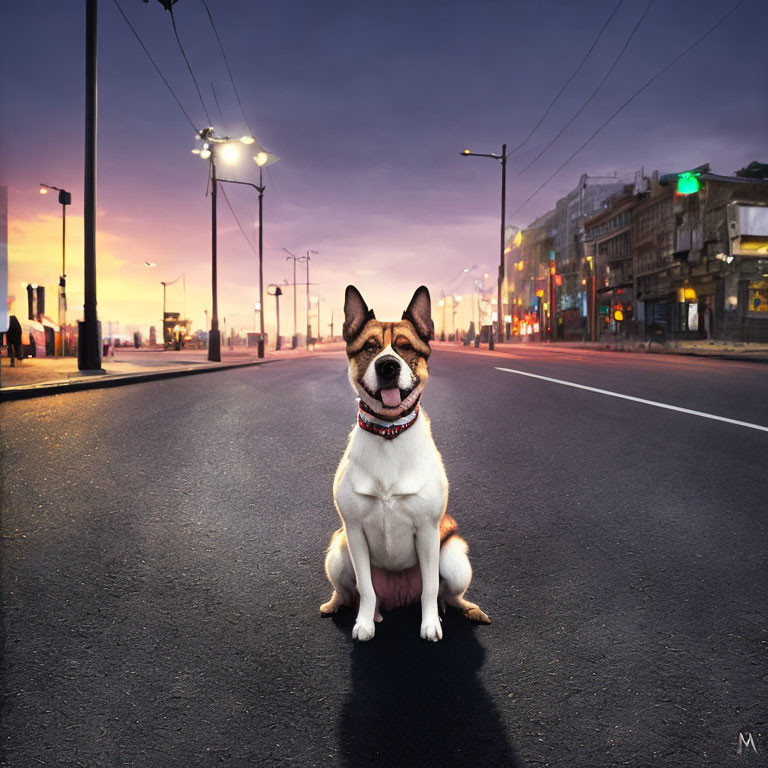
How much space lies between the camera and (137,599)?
288 cm

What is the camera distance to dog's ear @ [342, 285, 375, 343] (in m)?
2.46

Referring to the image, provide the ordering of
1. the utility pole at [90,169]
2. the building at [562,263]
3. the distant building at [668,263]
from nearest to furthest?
the utility pole at [90,169], the distant building at [668,263], the building at [562,263]

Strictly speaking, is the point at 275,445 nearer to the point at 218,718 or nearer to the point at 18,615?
the point at 18,615

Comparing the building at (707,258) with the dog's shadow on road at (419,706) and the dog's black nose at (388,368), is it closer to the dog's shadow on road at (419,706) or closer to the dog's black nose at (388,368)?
the dog's black nose at (388,368)

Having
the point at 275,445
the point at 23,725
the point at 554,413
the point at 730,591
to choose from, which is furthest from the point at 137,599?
the point at 554,413

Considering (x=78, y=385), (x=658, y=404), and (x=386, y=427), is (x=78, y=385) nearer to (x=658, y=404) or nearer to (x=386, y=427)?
(x=658, y=404)

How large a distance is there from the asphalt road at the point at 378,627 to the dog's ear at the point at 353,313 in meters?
1.27

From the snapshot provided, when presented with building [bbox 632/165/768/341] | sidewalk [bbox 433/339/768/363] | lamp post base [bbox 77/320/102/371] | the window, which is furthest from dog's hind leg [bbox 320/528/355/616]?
the window

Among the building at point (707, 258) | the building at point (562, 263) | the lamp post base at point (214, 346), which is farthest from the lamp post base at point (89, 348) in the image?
the building at point (562, 263)

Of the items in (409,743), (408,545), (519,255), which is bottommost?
(409,743)

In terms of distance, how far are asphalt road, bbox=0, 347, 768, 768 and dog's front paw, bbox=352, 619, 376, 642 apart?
4 centimetres

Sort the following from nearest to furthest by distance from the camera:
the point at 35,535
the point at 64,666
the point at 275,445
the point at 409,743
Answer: the point at 409,743 < the point at 64,666 < the point at 35,535 < the point at 275,445

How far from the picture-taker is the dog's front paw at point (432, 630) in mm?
2453

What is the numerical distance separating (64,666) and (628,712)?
2.05m
